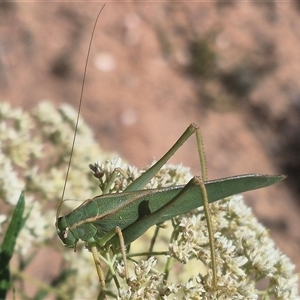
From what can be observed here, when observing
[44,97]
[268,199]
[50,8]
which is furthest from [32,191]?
[50,8]

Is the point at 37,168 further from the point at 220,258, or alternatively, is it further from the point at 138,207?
the point at 220,258

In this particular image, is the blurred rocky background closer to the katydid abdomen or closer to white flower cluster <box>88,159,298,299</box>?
white flower cluster <box>88,159,298,299</box>

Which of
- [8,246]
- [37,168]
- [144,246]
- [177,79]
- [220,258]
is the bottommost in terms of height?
[220,258]

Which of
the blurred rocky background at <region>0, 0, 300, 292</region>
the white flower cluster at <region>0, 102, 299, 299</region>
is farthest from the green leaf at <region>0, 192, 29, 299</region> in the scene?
the blurred rocky background at <region>0, 0, 300, 292</region>

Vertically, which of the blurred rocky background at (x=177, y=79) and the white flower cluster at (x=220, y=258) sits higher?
the blurred rocky background at (x=177, y=79)

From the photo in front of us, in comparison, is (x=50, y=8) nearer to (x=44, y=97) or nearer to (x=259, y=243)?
(x=44, y=97)

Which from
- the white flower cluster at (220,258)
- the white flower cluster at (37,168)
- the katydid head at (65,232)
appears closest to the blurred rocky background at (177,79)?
the white flower cluster at (37,168)

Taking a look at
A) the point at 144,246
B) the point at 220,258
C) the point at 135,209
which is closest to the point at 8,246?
the point at 135,209

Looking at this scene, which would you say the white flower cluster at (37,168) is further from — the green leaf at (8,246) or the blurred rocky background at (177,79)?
the blurred rocky background at (177,79)

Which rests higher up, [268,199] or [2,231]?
[268,199]
